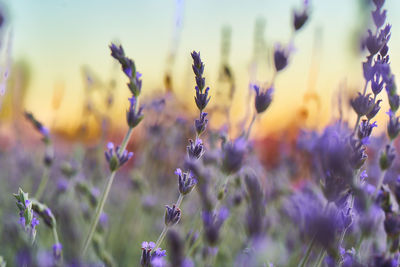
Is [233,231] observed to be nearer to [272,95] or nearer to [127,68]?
[272,95]

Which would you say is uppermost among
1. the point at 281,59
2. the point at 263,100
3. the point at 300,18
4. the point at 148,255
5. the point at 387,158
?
the point at 300,18

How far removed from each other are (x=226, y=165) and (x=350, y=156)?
0.83 feet

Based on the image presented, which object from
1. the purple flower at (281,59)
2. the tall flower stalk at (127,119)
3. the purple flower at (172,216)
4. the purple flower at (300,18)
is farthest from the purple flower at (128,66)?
the purple flower at (300,18)

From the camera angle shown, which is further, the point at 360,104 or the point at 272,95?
the point at 272,95

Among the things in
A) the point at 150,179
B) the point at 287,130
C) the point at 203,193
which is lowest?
the point at 203,193

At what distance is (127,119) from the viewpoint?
0.84 metres

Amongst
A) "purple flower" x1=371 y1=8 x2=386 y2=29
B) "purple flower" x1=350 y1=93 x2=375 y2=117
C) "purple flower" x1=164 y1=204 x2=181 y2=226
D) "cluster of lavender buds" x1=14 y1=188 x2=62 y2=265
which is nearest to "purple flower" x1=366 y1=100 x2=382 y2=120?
"purple flower" x1=350 y1=93 x2=375 y2=117

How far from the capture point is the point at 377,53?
869 millimetres

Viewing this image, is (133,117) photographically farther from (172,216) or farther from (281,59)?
(281,59)

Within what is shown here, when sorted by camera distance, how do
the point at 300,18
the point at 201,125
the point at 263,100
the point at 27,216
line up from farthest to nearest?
the point at 300,18
the point at 263,100
the point at 201,125
the point at 27,216

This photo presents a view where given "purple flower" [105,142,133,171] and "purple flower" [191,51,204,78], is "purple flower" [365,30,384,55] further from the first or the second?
"purple flower" [105,142,133,171]

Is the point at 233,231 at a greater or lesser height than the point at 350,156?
greater

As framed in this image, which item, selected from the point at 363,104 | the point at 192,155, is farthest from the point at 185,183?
the point at 363,104

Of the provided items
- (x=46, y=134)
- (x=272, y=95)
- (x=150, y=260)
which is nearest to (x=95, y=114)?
(x=46, y=134)
